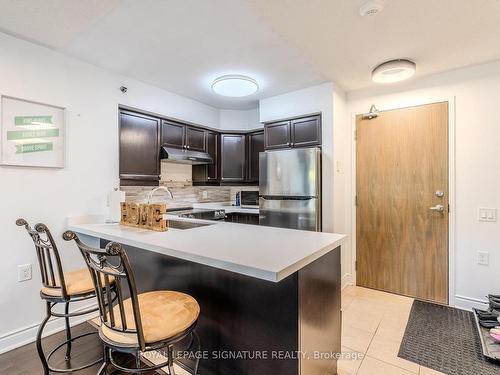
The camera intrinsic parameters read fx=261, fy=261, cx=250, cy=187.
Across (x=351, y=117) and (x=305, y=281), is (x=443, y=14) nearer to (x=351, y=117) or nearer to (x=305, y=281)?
(x=351, y=117)

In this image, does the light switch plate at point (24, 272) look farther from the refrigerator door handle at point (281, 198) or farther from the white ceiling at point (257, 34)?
the refrigerator door handle at point (281, 198)

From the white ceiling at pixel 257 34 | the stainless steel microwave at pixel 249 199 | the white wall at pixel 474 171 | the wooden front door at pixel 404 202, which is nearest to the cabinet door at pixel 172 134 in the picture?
the white ceiling at pixel 257 34

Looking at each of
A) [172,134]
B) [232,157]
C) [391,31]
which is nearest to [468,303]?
[391,31]

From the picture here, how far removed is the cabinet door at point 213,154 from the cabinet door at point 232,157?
91 mm

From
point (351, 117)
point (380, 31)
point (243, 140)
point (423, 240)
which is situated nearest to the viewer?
point (380, 31)

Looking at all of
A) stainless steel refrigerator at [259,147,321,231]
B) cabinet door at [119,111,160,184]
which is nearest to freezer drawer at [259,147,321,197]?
stainless steel refrigerator at [259,147,321,231]

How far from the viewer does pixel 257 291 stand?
4.45 ft

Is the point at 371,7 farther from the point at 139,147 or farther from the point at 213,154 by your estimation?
the point at 213,154

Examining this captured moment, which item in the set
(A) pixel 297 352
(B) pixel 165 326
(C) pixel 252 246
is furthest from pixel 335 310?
(B) pixel 165 326

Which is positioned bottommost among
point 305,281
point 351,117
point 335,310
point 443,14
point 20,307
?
point 20,307

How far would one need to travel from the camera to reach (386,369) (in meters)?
1.79

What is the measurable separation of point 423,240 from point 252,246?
7.93 ft

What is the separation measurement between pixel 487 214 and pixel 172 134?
348 centimetres

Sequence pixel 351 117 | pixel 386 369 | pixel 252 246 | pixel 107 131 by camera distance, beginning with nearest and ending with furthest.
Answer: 1. pixel 252 246
2. pixel 386 369
3. pixel 107 131
4. pixel 351 117
